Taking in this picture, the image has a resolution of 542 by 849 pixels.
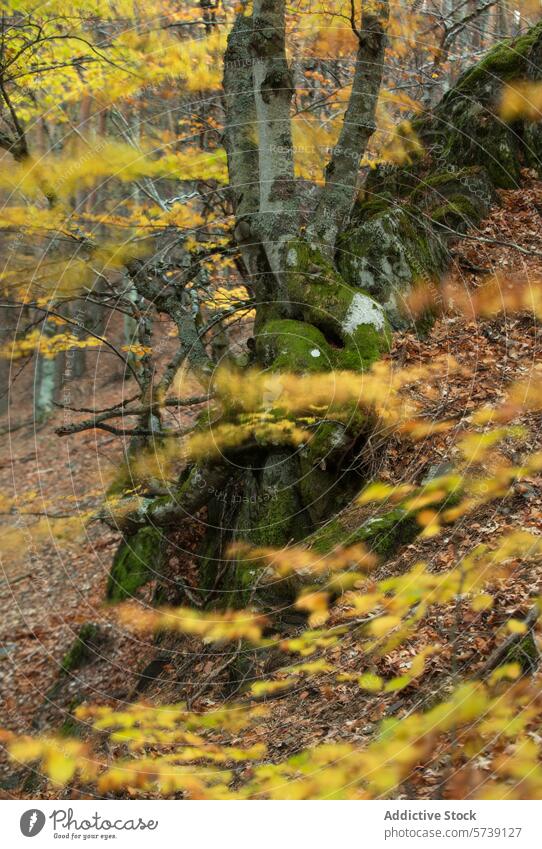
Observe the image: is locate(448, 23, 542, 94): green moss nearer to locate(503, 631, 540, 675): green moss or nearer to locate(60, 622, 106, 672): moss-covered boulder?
locate(503, 631, 540, 675): green moss

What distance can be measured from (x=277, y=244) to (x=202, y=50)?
7.33 meters

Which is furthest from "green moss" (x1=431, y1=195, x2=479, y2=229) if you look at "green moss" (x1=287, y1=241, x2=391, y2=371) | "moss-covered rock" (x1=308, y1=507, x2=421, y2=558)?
"moss-covered rock" (x1=308, y1=507, x2=421, y2=558)

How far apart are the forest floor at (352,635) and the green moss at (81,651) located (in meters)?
0.11

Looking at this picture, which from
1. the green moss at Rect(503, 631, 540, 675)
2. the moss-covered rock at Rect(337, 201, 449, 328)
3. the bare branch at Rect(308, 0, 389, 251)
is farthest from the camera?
the moss-covered rock at Rect(337, 201, 449, 328)

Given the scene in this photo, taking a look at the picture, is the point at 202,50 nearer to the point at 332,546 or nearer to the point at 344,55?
the point at 344,55

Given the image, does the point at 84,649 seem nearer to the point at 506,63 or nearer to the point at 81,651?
the point at 81,651

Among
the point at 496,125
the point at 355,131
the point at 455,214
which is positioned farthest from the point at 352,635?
the point at 496,125

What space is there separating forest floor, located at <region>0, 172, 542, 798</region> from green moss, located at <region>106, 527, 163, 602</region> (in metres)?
0.41

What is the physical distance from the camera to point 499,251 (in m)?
8.02

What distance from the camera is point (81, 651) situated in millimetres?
9031

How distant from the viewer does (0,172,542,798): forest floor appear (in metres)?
4.04
